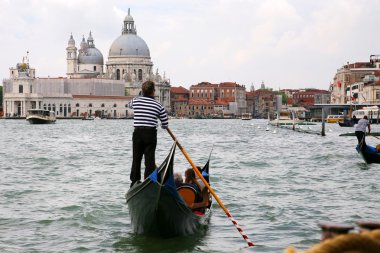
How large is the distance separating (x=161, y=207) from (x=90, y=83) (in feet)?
346

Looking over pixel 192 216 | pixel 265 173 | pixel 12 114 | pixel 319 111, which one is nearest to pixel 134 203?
pixel 192 216

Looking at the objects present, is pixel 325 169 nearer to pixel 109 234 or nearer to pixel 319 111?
pixel 109 234

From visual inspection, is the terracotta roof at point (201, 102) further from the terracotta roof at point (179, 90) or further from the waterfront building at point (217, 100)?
the terracotta roof at point (179, 90)

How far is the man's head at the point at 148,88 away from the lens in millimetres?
6375

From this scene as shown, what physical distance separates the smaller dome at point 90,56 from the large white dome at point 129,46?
2.56 metres

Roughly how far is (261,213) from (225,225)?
928mm

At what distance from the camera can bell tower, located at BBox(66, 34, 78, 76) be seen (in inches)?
4695

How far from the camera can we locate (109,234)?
719cm

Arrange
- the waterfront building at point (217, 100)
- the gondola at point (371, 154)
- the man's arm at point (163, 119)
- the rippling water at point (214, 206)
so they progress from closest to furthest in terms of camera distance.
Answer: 1. the man's arm at point (163, 119)
2. the rippling water at point (214, 206)
3. the gondola at point (371, 154)
4. the waterfront building at point (217, 100)

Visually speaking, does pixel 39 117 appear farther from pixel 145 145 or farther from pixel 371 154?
pixel 145 145

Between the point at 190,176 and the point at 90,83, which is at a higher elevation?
the point at 90,83

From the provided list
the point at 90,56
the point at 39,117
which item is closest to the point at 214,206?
the point at 39,117

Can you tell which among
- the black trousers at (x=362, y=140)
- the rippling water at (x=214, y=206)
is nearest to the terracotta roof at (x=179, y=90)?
the rippling water at (x=214, y=206)

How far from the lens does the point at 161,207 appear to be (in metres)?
6.14
